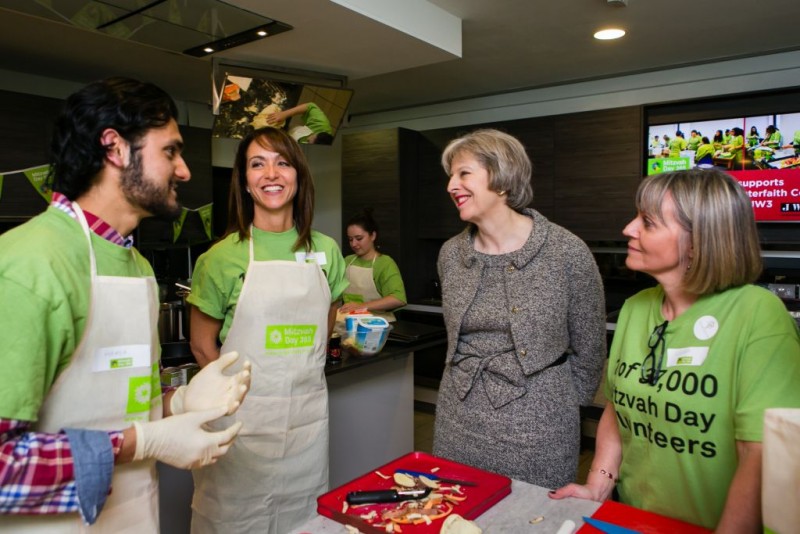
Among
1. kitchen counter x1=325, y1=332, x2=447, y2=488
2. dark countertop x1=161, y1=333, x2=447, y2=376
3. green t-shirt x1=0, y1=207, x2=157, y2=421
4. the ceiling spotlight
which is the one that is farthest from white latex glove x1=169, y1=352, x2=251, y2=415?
the ceiling spotlight

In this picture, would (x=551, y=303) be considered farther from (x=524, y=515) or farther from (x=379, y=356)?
(x=379, y=356)

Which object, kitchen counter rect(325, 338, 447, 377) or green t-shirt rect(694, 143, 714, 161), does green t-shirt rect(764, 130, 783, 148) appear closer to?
green t-shirt rect(694, 143, 714, 161)

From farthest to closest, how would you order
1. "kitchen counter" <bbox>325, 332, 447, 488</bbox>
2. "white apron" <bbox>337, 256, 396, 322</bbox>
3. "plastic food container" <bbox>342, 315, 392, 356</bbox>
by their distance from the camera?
"white apron" <bbox>337, 256, 396, 322</bbox> → "kitchen counter" <bbox>325, 332, 447, 488</bbox> → "plastic food container" <bbox>342, 315, 392, 356</bbox>

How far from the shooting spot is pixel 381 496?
113 cm

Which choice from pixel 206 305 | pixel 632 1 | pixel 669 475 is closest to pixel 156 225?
pixel 206 305

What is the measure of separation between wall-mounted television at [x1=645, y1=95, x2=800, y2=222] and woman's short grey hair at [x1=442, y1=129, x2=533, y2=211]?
109 inches

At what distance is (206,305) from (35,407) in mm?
903

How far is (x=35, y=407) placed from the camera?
91cm

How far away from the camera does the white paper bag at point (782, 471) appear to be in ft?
2.12

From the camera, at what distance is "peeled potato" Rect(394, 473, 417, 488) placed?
1.20m

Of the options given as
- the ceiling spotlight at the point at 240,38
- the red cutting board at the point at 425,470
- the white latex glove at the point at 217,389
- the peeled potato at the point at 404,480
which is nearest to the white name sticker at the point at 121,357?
the white latex glove at the point at 217,389

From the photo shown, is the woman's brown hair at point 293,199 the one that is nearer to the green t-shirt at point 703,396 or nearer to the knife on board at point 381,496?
the knife on board at point 381,496

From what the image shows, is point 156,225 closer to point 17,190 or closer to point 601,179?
point 17,190

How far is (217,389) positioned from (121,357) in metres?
0.19
